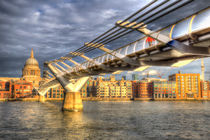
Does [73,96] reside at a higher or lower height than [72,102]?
higher

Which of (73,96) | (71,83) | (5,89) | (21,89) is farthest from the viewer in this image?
(5,89)

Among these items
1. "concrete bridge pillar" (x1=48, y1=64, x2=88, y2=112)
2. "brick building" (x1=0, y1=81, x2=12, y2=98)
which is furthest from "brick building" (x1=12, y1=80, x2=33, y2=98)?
"concrete bridge pillar" (x1=48, y1=64, x2=88, y2=112)

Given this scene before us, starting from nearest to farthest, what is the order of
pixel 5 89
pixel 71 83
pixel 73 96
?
1. pixel 73 96
2. pixel 71 83
3. pixel 5 89

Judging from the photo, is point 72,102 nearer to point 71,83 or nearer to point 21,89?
point 71,83

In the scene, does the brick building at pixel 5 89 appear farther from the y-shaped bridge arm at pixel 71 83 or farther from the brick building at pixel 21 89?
the y-shaped bridge arm at pixel 71 83

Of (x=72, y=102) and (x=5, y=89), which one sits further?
(x=5, y=89)

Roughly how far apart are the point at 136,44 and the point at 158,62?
13.3 ft

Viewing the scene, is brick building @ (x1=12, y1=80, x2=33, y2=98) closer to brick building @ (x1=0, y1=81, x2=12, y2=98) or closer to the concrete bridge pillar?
brick building @ (x1=0, y1=81, x2=12, y2=98)

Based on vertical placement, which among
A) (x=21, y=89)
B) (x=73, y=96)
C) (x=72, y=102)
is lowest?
(x=72, y=102)

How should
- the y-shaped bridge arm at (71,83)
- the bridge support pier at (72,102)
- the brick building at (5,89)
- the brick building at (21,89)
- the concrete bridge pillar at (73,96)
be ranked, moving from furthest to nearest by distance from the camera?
the brick building at (21,89) → the brick building at (5,89) → the y-shaped bridge arm at (71,83) → the concrete bridge pillar at (73,96) → the bridge support pier at (72,102)

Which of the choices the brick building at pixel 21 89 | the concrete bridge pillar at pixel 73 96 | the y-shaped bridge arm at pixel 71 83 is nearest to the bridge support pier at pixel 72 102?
the concrete bridge pillar at pixel 73 96

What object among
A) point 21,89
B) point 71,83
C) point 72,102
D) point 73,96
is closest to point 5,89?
point 21,89

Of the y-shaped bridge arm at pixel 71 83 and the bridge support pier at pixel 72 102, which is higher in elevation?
the y-shaped bridge arm at pixel 71 83

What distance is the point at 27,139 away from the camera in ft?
84.0
